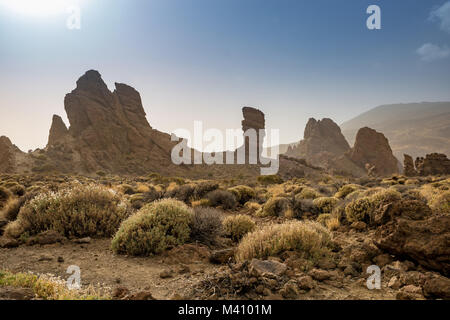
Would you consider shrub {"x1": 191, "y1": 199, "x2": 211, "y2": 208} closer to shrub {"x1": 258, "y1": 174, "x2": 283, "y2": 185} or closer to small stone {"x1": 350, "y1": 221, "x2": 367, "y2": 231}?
small stone {"x1": 350, "y1": 221, "x2": 367, "y2": 231}

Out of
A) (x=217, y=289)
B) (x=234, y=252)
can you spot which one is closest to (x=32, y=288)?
(x=217, y=289)

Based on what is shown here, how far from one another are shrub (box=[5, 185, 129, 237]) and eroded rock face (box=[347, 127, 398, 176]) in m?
74.2

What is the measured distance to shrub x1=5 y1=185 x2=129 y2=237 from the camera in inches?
298

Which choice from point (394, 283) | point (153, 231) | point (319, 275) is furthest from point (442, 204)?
point (153, 231)

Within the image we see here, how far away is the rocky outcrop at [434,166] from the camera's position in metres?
38.1

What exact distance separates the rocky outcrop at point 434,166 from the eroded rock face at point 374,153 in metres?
30.5

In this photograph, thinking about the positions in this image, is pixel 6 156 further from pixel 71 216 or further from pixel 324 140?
pixel 324 140

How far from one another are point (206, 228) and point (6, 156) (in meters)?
45.6

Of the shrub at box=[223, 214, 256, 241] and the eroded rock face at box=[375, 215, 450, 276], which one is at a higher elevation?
the eroded rock face at box=[375, 215, 450, 276]

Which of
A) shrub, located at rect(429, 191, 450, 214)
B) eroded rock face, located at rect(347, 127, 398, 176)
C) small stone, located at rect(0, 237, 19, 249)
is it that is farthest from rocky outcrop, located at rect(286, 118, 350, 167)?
small stone, located at rect(0, 237, 19, 249)

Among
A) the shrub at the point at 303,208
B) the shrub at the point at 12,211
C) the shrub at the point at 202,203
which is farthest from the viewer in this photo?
the shrub at the point at 202,203

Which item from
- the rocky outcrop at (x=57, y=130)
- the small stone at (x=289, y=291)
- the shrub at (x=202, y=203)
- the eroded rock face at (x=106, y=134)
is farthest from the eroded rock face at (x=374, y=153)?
the small stone at (x=289, y=291)

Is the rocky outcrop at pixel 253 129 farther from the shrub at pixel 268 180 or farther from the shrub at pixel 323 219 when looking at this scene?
the shrub at pixel 323 219
